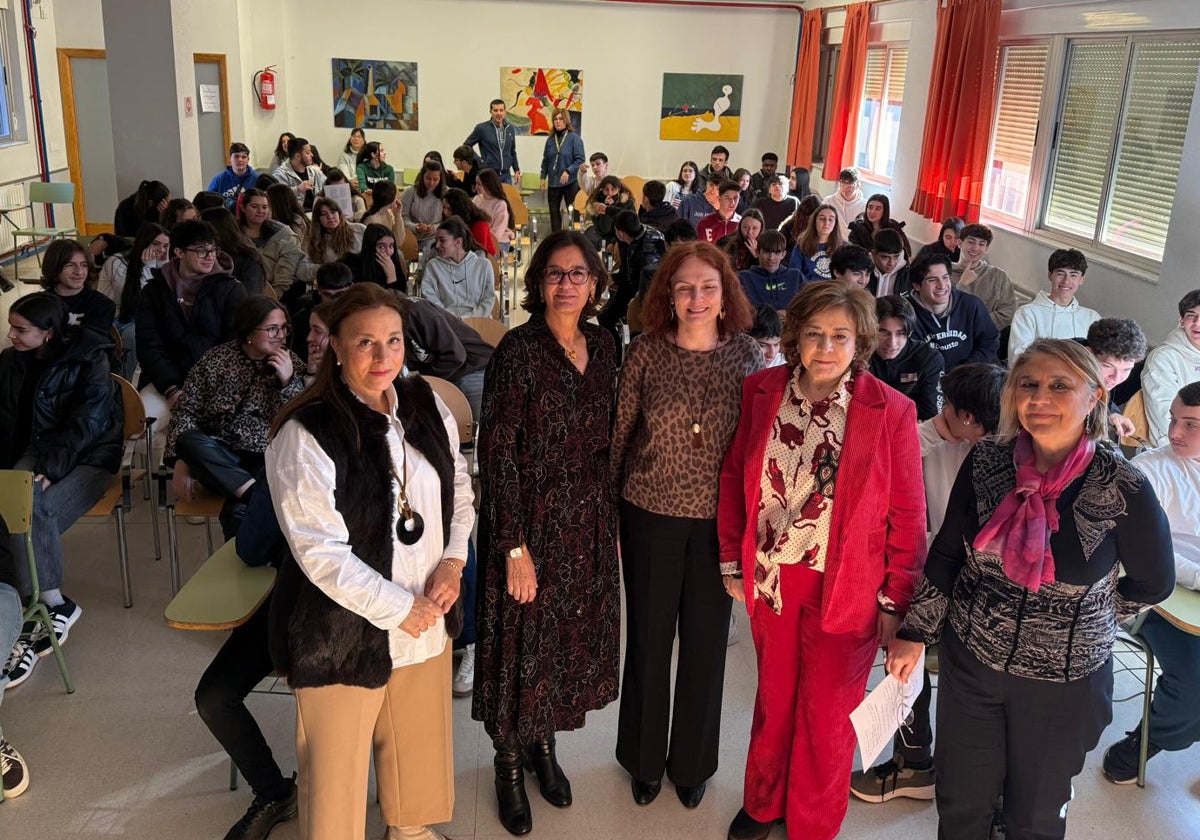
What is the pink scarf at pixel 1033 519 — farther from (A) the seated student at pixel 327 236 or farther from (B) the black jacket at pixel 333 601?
(A) the seated student at pixel 327 236

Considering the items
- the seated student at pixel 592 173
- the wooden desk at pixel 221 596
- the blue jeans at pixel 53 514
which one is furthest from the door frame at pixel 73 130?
the wooden desk at pixel 221 596

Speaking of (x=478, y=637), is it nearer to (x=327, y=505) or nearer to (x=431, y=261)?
(x=327, y=505)

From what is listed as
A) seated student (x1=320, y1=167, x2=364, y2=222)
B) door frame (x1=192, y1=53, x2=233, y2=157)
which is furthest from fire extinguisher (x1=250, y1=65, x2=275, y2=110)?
seated student (x1=320, y1=167, x2=364, y2=222)

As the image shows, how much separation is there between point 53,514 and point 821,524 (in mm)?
2895

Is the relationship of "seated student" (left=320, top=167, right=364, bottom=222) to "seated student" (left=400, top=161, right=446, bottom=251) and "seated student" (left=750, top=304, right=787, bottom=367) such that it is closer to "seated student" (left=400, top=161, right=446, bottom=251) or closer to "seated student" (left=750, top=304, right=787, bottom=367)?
"seated student" (left=400, top=161, right=446, bottom=251)

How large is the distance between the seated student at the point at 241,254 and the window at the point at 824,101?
9.40 metres

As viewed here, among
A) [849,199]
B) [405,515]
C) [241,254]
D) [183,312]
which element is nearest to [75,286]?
[183,312]

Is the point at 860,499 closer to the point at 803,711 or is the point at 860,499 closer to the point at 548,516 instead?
the point at 803,711

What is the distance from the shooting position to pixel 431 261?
6301mm

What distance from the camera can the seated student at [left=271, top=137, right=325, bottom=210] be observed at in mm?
10789

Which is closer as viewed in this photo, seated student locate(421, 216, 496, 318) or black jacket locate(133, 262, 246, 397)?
black jacket locate(133, 262, 246, 397)

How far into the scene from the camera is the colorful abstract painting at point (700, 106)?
14.3 meters

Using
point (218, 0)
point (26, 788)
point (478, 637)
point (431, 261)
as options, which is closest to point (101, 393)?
point (26, 788)

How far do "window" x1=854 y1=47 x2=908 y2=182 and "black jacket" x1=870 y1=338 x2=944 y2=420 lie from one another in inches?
284
